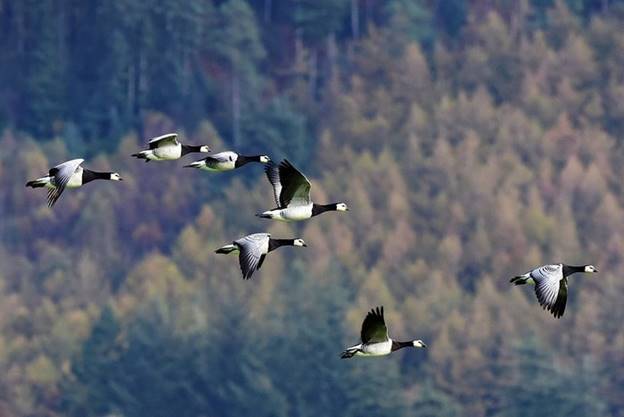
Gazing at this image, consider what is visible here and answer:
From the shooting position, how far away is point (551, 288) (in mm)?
42844

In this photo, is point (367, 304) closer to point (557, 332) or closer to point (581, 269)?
point (557, 332)

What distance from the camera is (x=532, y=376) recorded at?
4289 inches

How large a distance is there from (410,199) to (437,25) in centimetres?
2555

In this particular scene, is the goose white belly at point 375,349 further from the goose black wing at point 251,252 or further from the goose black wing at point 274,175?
the goose black wing at point 274,175

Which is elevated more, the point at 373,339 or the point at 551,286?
the point at 551,286

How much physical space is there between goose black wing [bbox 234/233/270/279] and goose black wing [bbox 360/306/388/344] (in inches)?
81.2

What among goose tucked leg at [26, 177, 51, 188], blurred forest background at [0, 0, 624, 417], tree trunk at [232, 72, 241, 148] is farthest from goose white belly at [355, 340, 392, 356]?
tree trunk at [232, 72, 241, 148]

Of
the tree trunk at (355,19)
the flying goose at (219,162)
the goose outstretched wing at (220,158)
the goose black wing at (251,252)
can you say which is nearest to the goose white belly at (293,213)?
the goose black wing at (251,252)

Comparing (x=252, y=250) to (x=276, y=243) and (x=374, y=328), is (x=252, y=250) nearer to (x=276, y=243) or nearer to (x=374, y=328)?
(x=276, y=243)

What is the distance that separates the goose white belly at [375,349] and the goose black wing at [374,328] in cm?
9

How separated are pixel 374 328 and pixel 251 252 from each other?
2418 millimetres

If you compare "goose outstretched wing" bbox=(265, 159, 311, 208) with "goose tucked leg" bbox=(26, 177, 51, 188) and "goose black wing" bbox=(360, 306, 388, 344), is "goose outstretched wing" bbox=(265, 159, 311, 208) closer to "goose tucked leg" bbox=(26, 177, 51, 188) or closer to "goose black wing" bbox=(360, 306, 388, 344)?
"goose black wing" bbox=(360, 306, 388, 344)

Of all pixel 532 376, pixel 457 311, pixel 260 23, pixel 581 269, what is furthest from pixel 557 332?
pixel 581 269

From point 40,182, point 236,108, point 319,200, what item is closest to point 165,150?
point 40,182
